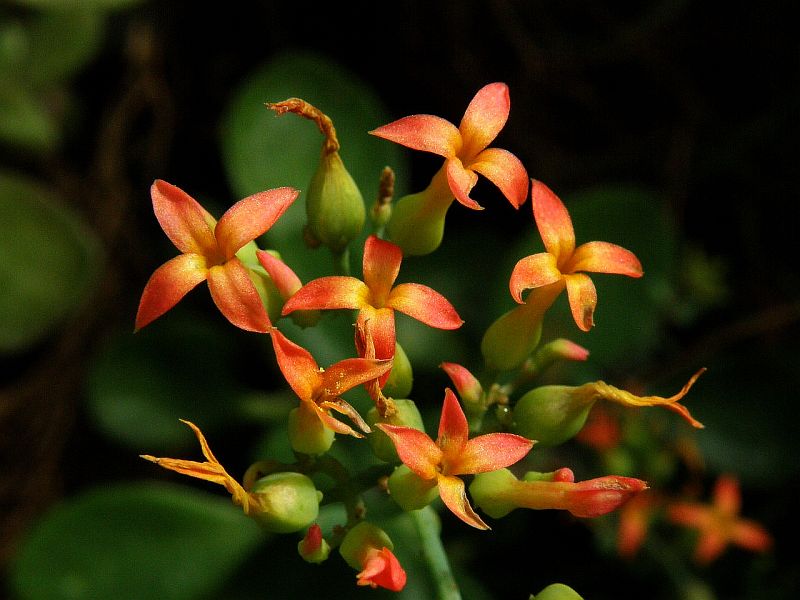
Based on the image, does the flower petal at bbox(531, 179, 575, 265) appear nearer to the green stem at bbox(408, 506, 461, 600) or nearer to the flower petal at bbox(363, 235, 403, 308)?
the flower petal at bbox(363, 235, 403, 308)

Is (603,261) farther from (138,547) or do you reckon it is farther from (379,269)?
(138,547)

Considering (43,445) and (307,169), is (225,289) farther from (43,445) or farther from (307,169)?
(43,445)

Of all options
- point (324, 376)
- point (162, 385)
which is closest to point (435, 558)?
point (324, 376)

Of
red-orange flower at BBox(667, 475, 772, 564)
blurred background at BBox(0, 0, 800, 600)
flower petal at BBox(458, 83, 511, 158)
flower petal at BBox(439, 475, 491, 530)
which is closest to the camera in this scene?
→ flower petal at BBox(439, 475, 491, 530)

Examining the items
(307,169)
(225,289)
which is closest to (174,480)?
(307,169)

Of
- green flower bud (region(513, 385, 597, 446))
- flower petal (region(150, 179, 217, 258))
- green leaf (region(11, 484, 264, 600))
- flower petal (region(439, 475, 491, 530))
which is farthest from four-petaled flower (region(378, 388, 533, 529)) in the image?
green leaf (region(11, 484, 264, 600))

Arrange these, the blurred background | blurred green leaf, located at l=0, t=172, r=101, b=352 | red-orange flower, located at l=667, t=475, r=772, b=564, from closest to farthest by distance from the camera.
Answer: red-orange flower, located at l=667, t=475, r=772, b=564
the blurred background
blurred green leaf, located at l=0, t=172, r=101, b=352

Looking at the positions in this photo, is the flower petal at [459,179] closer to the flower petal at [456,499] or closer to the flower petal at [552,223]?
the flower petal at [552,223]
